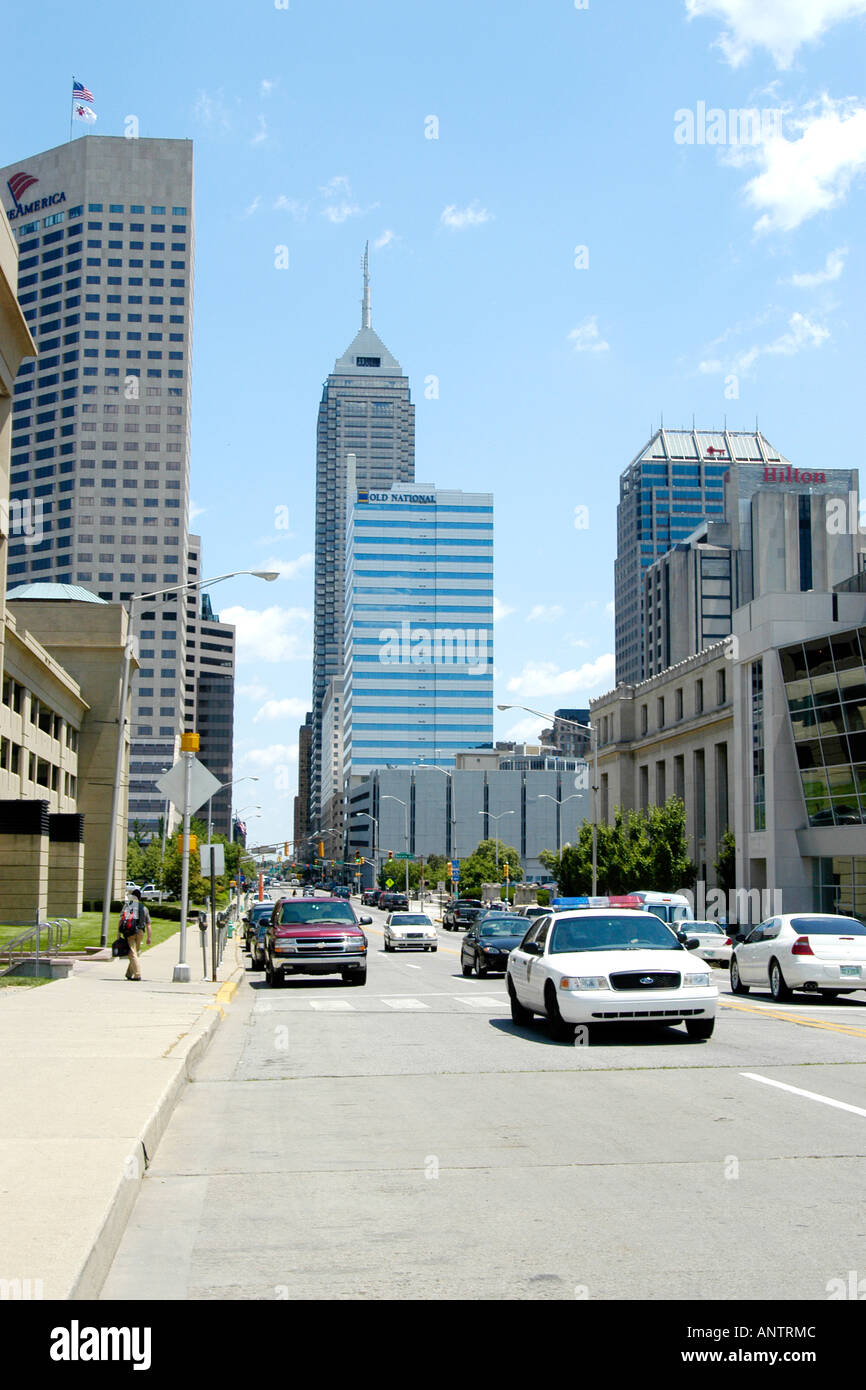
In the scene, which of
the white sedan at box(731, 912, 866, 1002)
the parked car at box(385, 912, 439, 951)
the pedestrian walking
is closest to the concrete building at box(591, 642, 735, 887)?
the parked car at box(385, 912, 439, 951)

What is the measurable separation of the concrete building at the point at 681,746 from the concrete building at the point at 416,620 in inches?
3634

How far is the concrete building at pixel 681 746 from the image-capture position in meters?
78.9

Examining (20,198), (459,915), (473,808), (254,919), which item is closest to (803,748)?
(459,915)

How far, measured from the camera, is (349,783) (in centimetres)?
19975

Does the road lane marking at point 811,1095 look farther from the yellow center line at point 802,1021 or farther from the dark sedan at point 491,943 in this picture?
the dark sedan at point 491,943

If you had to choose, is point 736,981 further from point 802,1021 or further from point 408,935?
point 408,935

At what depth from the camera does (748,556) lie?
6093 inches

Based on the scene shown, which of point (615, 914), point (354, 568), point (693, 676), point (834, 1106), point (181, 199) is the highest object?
point (181, 199)

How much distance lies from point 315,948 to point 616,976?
13.0 m

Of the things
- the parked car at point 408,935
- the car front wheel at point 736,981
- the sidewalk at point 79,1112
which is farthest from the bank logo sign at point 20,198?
the sidewalk at point 79,1112
